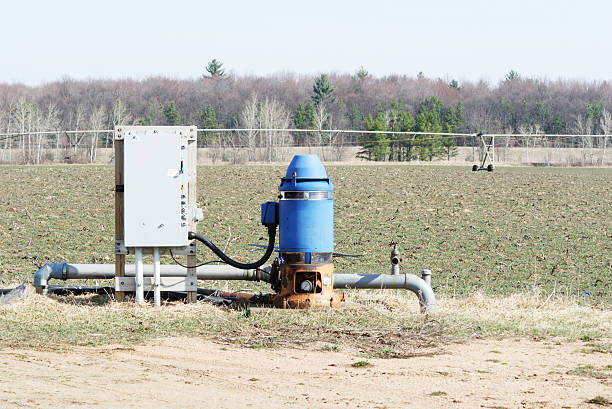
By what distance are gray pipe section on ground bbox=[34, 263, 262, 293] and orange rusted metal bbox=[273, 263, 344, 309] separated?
0.90m

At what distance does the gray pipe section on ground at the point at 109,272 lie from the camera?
10234mm

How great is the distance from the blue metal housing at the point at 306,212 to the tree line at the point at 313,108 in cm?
7379

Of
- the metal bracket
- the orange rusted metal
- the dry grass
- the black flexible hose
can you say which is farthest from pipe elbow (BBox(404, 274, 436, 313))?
the metal bracket

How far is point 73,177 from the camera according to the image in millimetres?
36188

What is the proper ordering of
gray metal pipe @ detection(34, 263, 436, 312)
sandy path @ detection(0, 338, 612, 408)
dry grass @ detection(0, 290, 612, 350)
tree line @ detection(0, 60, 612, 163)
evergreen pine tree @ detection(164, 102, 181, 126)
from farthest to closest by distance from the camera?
evergreen pine tree @ detection(164, 102, 181, 126), tree line @ detection(0, 60, 612, 163), gray metal pipe @ detection(34, 263, 436, 312), dry grass @ detection(0, 290, 612, 350), sandy path @ detection(0, 338, 612, 408)

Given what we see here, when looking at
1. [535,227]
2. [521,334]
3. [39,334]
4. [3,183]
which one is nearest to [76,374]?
[39,334]

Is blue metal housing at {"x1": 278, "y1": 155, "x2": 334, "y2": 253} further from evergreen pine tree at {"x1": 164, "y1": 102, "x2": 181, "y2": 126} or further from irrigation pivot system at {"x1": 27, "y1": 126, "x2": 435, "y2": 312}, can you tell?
evergreen pine tree at {"x1": 164, "y1": 102, "x2": 181, "y2": 126}

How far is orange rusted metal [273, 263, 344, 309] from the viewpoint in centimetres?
961

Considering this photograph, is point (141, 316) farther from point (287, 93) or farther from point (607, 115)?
point (287, 93)

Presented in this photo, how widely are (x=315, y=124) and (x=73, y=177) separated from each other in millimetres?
71758

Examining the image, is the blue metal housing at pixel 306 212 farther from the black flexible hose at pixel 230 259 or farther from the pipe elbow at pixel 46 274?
the pipe elbow at pixel 46 274

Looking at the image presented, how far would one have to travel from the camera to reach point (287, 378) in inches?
A: 266

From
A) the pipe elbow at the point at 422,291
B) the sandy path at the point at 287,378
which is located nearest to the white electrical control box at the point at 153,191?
the sandy path at the point at 287,378

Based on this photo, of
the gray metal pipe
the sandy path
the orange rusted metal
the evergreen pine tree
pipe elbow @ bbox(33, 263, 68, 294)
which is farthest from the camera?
the evergreen pine tree
